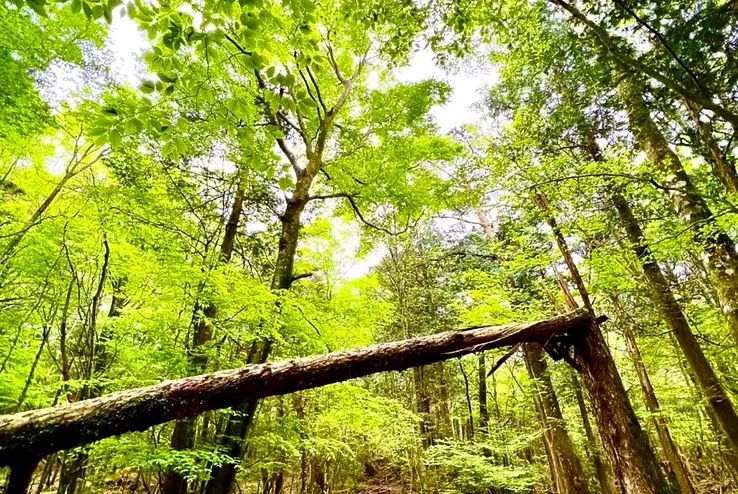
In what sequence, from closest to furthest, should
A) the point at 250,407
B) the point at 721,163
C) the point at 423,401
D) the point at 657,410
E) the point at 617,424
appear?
the point at 617,424 → the point at 721,163 → the point at 250,407 → the point at 657,410 → the point at 423,401

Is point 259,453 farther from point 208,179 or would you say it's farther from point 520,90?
point 520,90

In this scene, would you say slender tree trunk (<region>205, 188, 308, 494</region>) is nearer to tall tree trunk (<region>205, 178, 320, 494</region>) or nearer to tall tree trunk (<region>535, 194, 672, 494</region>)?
tall tree trunk (<region>205, 178, 320, 494</region>)

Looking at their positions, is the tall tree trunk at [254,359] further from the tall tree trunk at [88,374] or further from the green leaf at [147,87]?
the green leaf at [147,87]

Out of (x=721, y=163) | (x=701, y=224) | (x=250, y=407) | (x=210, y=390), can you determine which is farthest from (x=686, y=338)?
(x=210, y=390)

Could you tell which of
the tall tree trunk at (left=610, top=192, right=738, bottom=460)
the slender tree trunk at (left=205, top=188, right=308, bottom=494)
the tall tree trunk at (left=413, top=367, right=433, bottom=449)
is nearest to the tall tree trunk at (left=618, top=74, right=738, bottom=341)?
the tall tree trunk at (left=610, top=192, right=738, bottom=460)

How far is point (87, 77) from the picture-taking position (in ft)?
25.5

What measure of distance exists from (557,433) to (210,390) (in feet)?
31.0

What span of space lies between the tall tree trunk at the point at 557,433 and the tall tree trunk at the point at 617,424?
18.0ft

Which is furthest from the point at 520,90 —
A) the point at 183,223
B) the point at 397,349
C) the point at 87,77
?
the point at 87,77

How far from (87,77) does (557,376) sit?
629 inches

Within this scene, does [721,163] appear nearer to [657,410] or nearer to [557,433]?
[657,410]

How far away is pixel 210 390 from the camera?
5.13 feet

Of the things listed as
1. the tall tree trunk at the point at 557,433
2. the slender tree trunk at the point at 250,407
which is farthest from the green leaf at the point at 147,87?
the tall tree trunk at the point at 557,433

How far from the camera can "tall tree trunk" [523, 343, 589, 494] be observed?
8.04 metres
